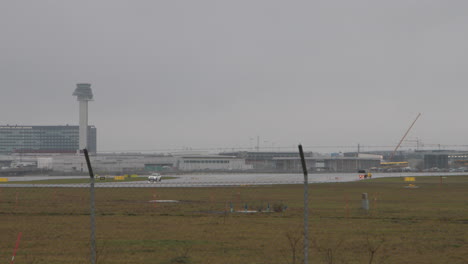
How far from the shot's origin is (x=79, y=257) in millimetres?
21344

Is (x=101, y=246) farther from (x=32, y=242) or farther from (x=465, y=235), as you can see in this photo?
(x=465, y=235)

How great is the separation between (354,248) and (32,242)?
1437 centimetres

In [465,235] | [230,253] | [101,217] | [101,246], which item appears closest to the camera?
[230,253]

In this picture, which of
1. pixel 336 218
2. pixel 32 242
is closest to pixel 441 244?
pixel 336 218

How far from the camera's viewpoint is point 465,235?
28000 mm

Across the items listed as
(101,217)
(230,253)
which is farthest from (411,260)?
(101,217)

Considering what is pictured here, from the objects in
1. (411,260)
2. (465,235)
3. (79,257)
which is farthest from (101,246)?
(465,235)

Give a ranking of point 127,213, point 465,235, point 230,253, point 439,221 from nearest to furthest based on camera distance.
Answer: point 230,253, point 465,235, point 439,221, point 127,213

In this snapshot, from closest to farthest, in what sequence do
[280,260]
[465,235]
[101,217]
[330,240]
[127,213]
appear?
[280,260], [330,240], [465,235], [101,217], [127,213]

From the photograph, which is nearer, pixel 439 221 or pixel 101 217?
pixel 439 221

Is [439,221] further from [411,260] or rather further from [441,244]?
[411,260]

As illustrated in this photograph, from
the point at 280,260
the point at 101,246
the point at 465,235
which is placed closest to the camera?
the point at 280,260

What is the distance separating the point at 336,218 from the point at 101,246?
1784 centimetres

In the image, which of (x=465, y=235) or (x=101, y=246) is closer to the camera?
(x=101, y=246)
